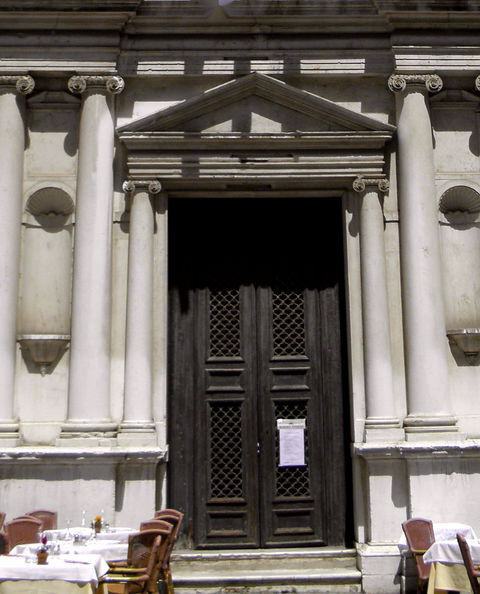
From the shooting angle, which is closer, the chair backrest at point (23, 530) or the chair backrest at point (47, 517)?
the chair backrest at point (23, 530)

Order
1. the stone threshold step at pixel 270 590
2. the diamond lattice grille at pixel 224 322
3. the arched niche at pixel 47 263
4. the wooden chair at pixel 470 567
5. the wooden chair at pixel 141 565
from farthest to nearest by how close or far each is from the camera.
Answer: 1. the diamond lattice grille at pixel 224 322
2. the arched niche at pixel 47 263
3. the stone threshold step at pixel 270 590
4. the wooden chair at pixel 141 565
5. the wooden chair at pixel 470 567

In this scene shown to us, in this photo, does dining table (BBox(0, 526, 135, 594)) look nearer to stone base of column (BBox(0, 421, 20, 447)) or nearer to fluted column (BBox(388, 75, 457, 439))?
stone base of column (BBox(0, 421, 20, 447))

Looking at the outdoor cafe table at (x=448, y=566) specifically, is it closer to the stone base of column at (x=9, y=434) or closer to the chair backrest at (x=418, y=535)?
the chair backrest at (x=418, y=535)

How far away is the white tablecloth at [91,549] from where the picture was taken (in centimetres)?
679

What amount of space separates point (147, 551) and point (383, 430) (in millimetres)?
3308

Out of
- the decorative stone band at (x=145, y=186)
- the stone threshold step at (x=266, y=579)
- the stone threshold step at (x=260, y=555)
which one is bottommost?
the stone threshold step at (x=266, y=579)

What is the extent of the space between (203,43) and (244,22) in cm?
58

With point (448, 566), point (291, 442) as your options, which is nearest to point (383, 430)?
point (291, 442)

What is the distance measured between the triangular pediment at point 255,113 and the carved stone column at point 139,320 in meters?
0.85

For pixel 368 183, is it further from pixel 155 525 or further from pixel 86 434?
pixel 155 525

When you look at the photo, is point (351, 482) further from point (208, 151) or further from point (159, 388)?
point (208, 151)

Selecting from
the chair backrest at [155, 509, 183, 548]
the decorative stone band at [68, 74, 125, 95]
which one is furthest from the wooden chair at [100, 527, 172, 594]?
the decorative stone band at [68, 74, 125, 95]

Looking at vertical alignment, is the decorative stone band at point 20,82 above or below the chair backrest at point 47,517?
above

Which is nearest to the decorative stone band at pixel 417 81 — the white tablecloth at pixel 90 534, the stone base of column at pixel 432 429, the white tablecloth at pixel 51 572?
the stone base of column at pixel 432 429
